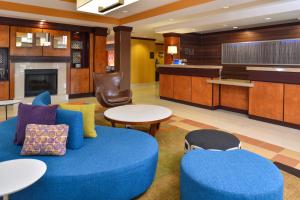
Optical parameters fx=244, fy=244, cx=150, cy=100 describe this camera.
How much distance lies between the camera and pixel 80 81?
8750 millimetres

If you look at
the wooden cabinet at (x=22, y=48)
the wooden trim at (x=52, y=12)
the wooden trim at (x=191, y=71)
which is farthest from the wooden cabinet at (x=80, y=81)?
the wooden trim at (x=191, y=71)

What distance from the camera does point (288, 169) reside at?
2914 millimetres

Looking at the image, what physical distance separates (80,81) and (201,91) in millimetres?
4425

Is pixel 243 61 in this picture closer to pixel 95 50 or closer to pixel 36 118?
pixel 95 50

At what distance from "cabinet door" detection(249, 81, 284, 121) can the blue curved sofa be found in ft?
11.5

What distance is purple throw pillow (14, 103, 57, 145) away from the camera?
2324 mm

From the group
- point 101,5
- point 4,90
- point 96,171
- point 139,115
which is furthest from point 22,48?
point 96,171

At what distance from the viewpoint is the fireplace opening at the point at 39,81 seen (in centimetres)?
775

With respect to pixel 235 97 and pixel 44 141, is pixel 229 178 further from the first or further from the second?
pixel 235 97

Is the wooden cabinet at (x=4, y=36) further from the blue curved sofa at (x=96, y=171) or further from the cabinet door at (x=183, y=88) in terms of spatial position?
the blue curved sofa at (x=96, y=171)

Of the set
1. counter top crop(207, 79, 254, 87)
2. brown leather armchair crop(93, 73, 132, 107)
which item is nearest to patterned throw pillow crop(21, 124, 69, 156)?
brown leather armchair crop(93, 73, 132, 107)

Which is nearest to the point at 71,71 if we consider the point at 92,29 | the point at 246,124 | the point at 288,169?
the point at 92,29

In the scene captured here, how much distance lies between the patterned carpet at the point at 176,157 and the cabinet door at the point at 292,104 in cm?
127

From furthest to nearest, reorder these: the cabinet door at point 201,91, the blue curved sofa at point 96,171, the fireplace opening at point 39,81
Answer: the fireplace opening at point 39,81 < the cabinet door at point 201,91 < the blue curved sofa at point 96,171
